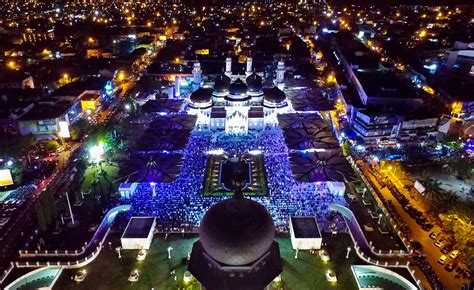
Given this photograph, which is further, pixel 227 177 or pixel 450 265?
pixel 227 177

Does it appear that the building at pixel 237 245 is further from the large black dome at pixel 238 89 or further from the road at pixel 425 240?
the large black dome at pixel 238 89

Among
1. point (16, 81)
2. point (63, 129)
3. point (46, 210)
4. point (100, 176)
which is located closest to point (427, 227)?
point (100, 176)

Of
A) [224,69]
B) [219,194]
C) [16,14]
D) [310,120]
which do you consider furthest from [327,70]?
[16,14]

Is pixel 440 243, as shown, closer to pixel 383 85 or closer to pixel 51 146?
pixel 383 85

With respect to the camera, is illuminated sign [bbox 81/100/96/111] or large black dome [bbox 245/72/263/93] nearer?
large black dome [bbox 245/72/263/93]

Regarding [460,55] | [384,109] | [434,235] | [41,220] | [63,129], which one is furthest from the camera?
[460,55]

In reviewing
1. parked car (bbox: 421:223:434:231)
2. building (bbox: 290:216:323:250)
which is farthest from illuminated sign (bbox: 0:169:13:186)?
parked car (bbox: 421:223:434:231)

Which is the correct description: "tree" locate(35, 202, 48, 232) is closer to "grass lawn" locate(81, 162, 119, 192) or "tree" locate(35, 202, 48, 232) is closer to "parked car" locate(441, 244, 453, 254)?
"grass lawn" locate(81, 162, 119, 192)
